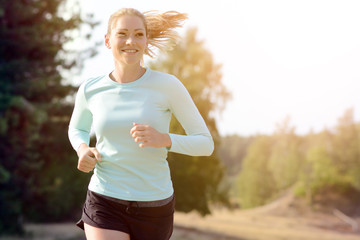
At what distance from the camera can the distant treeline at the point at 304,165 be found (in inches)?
1548

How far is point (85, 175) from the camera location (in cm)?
1884

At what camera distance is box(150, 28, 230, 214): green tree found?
1916 cm

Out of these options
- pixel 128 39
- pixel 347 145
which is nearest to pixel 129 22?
pixel 128 39

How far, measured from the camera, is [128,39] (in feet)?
8.93

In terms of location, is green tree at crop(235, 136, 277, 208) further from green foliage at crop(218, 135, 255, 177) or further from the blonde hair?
the blonde hair

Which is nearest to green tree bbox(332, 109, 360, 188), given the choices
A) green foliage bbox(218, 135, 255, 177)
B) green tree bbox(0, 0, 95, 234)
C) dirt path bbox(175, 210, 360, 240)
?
dirt path bbox(175, 210, 360, 240)

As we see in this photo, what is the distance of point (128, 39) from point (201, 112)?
53.2ft

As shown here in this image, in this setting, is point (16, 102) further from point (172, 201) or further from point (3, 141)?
point (172, 201)

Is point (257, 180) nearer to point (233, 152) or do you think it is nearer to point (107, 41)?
point (233, 152)

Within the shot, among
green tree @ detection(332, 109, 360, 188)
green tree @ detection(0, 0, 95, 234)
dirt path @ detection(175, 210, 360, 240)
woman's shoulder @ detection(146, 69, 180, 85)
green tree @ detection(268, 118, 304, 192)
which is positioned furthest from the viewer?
green tree @ detection(268, 118, 304, 192)

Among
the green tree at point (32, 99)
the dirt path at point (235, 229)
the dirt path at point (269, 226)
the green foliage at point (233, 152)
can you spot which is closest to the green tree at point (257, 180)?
the dirt path at point (269, 226)

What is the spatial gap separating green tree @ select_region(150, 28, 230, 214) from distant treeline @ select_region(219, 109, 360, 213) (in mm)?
20393

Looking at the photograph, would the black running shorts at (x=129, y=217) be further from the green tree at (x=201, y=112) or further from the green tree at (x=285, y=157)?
the green tree at (x=285, y=157)

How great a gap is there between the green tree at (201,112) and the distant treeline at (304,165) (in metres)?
20.4
